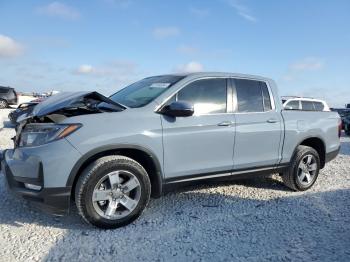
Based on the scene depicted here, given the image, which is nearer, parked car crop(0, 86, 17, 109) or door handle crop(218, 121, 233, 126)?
door handle crop(218, 121, 233, 126)

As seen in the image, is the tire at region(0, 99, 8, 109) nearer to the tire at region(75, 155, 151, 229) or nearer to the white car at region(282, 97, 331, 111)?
the white car at region(282, 97, 331, 111)

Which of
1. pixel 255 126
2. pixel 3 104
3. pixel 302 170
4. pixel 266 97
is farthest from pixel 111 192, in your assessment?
pixel 3 104

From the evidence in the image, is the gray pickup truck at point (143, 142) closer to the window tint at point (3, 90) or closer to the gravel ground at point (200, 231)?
the gravel ground at point (200, 231)

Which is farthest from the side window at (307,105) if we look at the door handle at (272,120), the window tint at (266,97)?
the door handle at (272,120)

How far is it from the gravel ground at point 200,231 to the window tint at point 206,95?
1.33 meters

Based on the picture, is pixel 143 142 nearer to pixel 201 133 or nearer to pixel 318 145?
pixel 201 133

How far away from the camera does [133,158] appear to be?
4316mm

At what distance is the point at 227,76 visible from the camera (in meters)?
5.07

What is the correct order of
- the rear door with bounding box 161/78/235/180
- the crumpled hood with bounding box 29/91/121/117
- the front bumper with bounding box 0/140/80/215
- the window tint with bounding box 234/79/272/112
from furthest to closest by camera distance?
the window tint with bounding box 234/79/272/112
the rear door with bounding box 161/78/235/180
the crumpled hood with bounding box 29/91/121/117
the front bumper with bounding box 0/140/80/215

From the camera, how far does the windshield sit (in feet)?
14.9

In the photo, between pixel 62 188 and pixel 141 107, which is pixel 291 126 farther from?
pixel 62 188

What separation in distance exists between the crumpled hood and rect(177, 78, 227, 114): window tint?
3.20 ft

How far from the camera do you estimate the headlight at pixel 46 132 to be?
3.77 m

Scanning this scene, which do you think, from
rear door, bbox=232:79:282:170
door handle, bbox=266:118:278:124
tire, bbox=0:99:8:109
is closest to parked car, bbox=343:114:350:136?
rear door, bbox=232:79:282:170
